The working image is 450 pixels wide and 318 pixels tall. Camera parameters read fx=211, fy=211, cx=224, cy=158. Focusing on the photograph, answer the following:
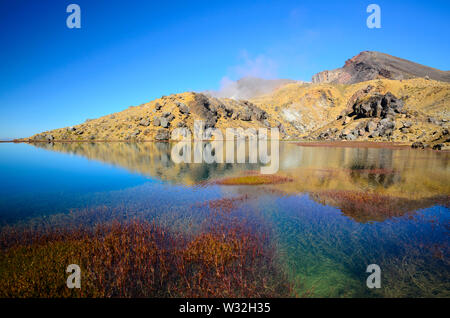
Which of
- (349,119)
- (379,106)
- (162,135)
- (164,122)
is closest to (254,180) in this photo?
(162,135)

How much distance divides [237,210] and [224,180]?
12343mm

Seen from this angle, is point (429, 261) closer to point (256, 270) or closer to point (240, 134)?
point (256, 270)

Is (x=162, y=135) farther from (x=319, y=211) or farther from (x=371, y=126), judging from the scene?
(x=319, y=211)

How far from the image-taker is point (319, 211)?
1856 centimetres

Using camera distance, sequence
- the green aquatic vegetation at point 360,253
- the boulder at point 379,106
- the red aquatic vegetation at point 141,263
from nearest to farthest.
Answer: the red aquatic vegetation at point 141,263 → the green aquatic vegetation at point 360,253 → the boulder at point 379,106

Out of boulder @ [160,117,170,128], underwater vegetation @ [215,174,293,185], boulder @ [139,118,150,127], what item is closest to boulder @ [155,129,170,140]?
boulder @ [160,117,170,128]

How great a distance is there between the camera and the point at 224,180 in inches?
1219

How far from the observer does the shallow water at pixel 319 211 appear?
10211 mm

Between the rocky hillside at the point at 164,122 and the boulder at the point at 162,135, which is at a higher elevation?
the rocky hillside at the point at 164,122

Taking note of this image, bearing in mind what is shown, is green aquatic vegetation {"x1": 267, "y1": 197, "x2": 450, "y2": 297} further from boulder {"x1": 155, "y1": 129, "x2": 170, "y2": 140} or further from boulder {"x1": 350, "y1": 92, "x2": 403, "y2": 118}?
boulder {"x1": 350, "y1": 92, "x2": 403, "y2": 118}

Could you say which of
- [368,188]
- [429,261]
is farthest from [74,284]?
[368,188]

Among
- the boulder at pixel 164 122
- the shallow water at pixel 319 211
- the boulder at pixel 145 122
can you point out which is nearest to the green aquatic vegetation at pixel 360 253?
the shallow water at pixel 319 211

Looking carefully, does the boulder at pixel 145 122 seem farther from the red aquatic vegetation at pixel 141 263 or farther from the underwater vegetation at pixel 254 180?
the red aquatic vegetation at pixel 141 263

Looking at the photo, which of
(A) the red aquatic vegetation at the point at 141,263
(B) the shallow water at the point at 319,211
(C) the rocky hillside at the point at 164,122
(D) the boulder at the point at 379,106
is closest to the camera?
(A) the red aquatic vegetation at the point at 141,263
